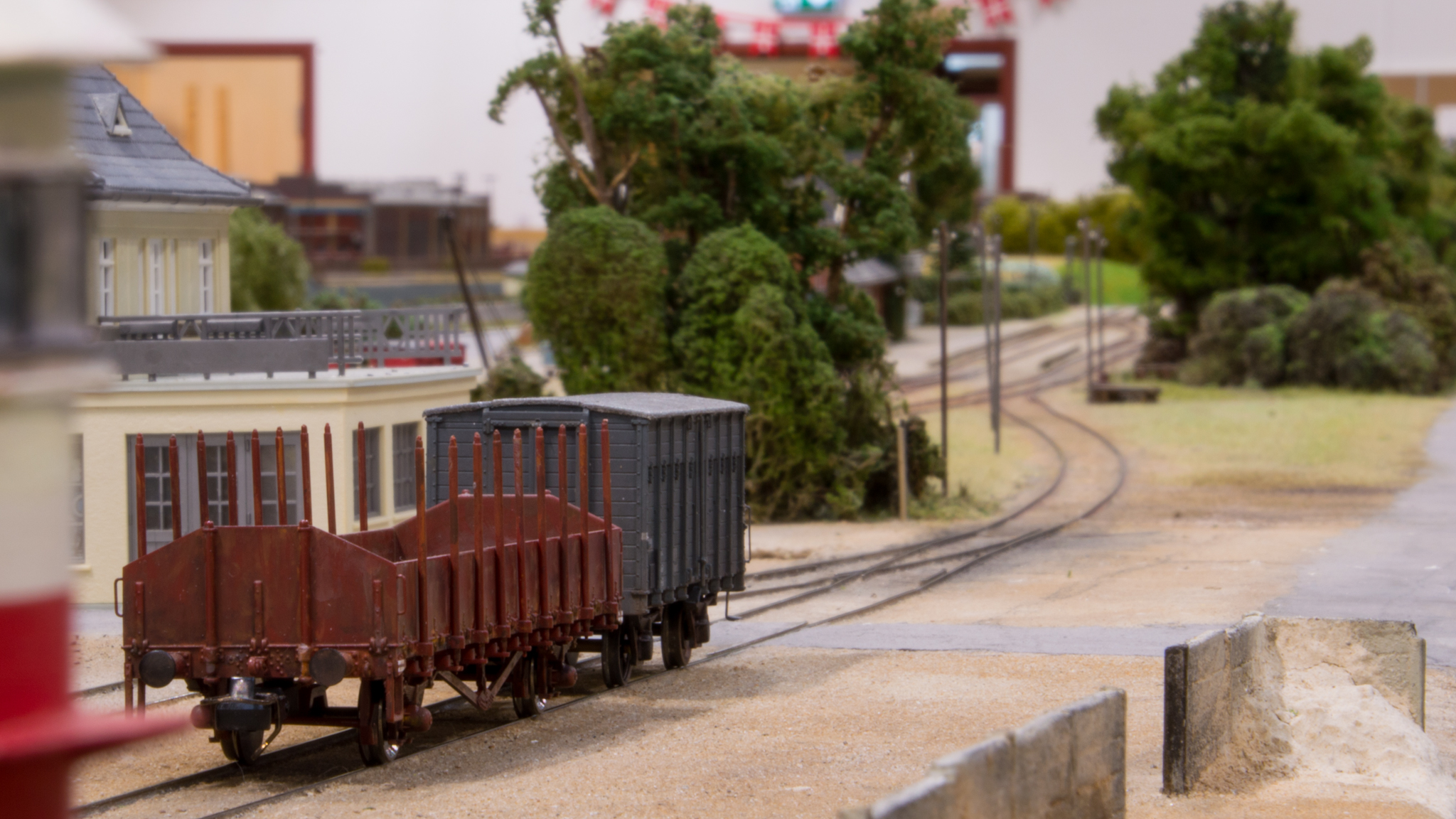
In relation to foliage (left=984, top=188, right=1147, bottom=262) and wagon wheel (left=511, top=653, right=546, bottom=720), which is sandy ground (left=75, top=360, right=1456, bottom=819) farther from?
foliage (left=984, top=188, right=1147, bottom=262)

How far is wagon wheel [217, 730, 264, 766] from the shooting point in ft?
40.4

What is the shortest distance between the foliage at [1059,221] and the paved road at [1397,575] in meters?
90.6

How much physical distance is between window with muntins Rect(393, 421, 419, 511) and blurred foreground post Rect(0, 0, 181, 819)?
20.3 metres

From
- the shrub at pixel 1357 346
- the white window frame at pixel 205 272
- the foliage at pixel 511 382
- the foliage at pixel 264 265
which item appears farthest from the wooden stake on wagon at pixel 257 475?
the shrub at pixel 1357 346

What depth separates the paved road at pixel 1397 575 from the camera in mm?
19688

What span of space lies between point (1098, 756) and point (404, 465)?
51.9 feet

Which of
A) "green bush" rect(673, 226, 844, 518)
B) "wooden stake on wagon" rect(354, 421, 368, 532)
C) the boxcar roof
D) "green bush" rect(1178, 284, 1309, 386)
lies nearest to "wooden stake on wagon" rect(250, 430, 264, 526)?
"wooden stake on wagon" rect(354, 421, 368, 532)

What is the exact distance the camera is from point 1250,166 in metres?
64.2

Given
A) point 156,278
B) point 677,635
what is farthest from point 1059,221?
point 677,635

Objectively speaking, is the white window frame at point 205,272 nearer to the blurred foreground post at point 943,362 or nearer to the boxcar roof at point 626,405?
the boxcar roof at point 626,405

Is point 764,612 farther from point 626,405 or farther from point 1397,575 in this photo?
point 1397,575

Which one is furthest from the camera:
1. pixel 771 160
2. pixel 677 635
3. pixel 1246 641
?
pixel 771 160

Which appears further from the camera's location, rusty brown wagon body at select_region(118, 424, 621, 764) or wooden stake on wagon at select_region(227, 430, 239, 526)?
wooden stake on wagon at select_region(227, 430, 239, 526)

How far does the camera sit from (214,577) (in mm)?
11969
